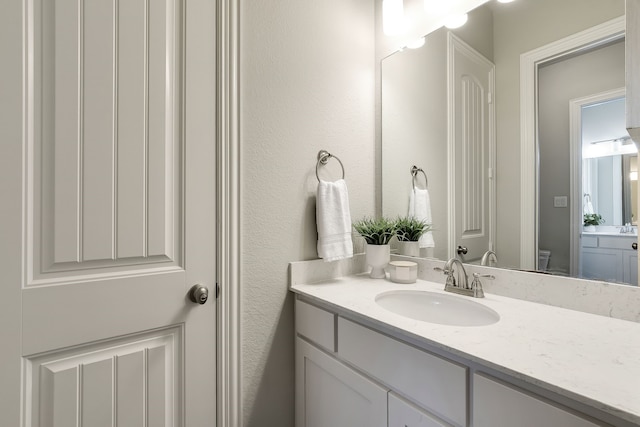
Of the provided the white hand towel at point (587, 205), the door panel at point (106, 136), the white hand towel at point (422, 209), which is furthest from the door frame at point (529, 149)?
the door panel at point (106, 136)

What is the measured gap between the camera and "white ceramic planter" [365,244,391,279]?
4.36ft

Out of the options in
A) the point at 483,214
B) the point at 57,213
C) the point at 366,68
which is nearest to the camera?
the point at 57,213

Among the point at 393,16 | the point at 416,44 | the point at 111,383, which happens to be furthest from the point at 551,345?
the point at 393,16

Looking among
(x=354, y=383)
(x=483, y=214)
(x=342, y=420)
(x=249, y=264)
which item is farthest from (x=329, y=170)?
(x=342, y=420)

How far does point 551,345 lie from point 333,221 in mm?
798

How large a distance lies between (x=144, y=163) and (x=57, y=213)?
0.83ft

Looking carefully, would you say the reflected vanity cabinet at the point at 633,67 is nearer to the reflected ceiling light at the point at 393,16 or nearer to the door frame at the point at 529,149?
the door frame at the point at 529,149

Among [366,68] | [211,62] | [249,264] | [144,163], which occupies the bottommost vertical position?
[249,264]

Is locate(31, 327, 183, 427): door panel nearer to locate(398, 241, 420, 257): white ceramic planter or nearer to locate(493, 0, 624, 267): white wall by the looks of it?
locate(398, 241, 420, 257): white ceramic planter

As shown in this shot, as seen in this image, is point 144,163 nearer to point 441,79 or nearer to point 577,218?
point 441,79

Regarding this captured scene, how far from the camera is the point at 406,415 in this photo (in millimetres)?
769

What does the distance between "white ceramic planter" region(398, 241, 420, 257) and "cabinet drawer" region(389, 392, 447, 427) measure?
0.72m

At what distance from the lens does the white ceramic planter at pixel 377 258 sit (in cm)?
133

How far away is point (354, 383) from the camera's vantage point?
0.92m
